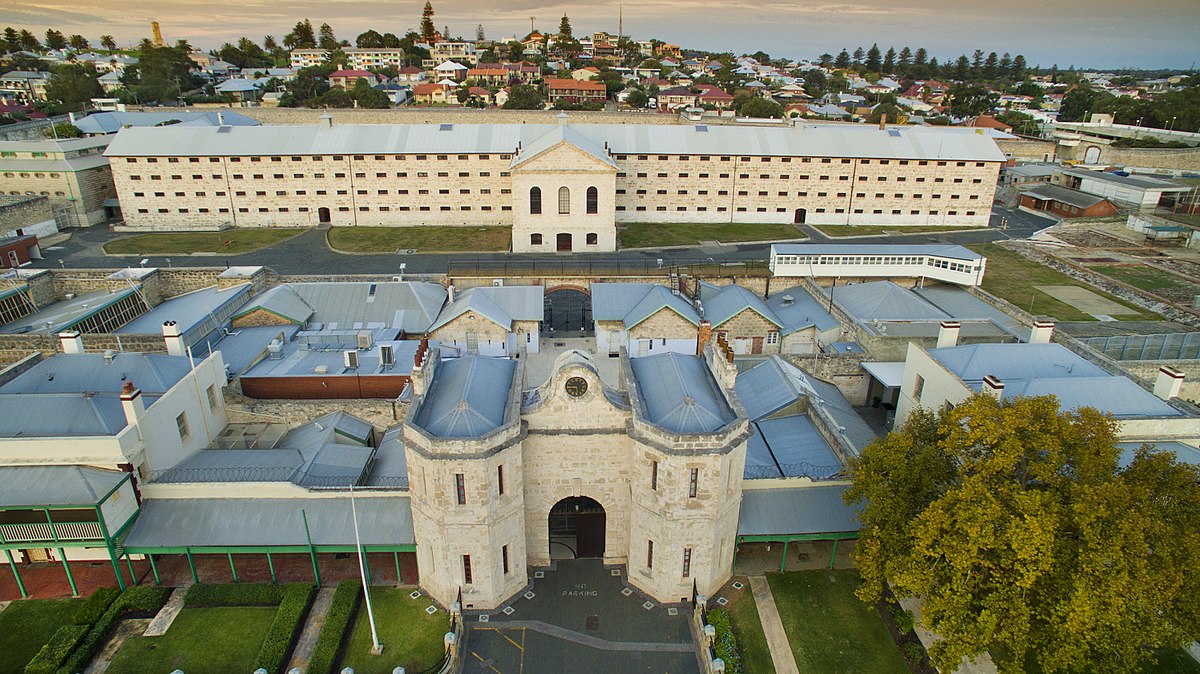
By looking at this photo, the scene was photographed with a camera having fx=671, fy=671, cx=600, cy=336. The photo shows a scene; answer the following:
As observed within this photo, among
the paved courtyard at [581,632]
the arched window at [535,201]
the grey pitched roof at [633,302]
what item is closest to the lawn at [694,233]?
the arched window at [535,201]

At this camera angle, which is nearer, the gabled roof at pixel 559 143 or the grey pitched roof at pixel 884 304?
the grey pitched roof at pixel 884 304

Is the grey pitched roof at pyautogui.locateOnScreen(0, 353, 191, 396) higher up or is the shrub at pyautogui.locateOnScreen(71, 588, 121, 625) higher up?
the grey pitched roof at pyautogui.locateOnScreen(0, 353, 191, 396)

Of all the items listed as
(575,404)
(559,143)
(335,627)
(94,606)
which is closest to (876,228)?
(559,143)

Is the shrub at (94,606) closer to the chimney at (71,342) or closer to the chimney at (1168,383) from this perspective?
the chimney at (71,342)

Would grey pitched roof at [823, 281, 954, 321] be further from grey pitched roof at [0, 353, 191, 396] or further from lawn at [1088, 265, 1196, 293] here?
grey pitched roof at [0, 353, 191, 396]

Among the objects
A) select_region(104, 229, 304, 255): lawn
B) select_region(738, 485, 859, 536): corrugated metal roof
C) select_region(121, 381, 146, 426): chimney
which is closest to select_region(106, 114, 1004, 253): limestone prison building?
select_region(104, 229, 304, 255): lawn

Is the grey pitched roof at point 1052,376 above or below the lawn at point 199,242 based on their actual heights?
above
